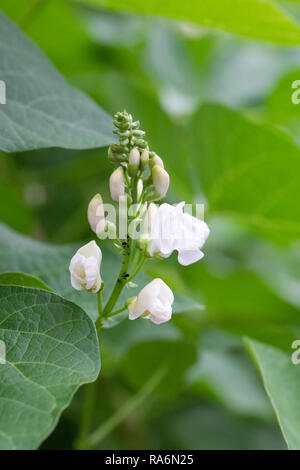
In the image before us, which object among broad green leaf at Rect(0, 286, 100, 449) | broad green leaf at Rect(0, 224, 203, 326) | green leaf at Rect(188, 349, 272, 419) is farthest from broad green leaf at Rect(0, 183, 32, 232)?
broad green leaf at Rect(0, 286, 100, 449)

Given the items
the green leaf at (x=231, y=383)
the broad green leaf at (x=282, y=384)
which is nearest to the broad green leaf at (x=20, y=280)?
the broad green leaf at (x=282, y=384)

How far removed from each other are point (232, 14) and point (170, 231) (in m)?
0.61

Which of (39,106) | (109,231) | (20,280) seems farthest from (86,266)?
(39,106)

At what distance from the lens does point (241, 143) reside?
4.02ft

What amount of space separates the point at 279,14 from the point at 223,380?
0.97 m

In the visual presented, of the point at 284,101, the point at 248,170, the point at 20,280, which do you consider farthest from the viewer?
the point at 284,101

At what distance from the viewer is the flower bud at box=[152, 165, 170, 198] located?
0.72 metres

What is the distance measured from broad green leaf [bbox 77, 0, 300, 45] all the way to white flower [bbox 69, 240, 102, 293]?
623mm

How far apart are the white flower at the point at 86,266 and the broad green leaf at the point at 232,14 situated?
2.04 feet

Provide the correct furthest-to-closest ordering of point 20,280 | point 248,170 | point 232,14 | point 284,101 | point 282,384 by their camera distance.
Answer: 1. point 284,101
2. point 248,170
3. point 232,14
4. point 282,384
5. point 20,280

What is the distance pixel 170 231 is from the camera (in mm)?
695

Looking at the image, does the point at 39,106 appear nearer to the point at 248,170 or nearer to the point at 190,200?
the point at 248,170

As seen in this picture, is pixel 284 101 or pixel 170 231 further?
pixel 284 101

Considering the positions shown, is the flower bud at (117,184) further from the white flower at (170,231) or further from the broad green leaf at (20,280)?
the broad green leaf at (20,280)
